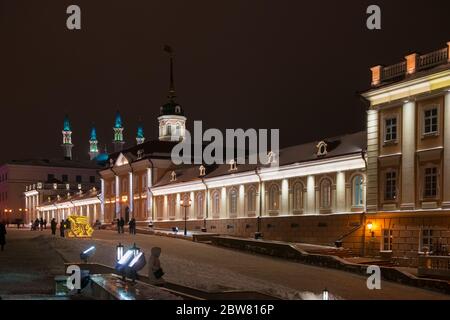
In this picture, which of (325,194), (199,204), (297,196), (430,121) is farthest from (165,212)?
(430,121)

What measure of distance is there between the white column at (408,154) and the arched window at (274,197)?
14.0m

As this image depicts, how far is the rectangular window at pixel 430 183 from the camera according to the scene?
29641 millimetres

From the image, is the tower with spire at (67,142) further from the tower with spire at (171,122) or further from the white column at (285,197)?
the white column at (285,197)

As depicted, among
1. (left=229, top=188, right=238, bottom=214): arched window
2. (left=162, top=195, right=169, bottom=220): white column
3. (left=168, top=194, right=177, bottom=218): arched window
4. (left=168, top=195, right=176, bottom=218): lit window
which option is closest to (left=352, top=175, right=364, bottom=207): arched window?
(left=229, top=188, right=238, bottom=214): arched window

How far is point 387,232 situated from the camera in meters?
32.2

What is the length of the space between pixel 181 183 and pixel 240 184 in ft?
34.9

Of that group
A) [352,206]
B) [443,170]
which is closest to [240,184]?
[352,206]

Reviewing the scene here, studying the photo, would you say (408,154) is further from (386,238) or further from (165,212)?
(165,212)

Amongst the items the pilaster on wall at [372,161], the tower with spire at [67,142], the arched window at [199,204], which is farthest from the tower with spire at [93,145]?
the pilaster on wall at [372,161]

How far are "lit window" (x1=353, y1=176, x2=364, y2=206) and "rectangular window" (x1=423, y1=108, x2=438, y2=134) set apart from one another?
21.9ft

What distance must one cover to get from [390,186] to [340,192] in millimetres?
5475

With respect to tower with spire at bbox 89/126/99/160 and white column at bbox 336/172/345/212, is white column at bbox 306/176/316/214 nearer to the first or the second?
white column at bbox 336/172/345/212
